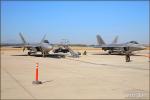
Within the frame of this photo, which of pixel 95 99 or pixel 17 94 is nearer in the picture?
pixel 95 99

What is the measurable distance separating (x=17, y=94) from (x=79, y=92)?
216cm

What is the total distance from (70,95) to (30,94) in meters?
1.37

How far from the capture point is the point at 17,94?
890cm

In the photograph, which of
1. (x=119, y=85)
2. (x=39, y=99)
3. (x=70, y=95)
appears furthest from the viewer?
(x=119, y=85)

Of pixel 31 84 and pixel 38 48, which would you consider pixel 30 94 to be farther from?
pixel 38 48

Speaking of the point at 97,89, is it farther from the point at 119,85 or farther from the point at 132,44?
the point at 132,44

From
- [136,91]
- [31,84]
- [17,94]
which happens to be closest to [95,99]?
[136,91]

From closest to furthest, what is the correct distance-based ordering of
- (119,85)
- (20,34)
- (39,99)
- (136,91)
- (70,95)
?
(39,99) → (70,95) → (136,91) → (119,85) → (20,34)

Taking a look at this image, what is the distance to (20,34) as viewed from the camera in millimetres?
46906

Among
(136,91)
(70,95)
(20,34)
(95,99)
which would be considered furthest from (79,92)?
(20,34)

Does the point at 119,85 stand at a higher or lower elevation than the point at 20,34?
lower

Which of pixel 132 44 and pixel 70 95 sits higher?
pixel 132 44

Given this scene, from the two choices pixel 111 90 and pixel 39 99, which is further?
pixel 111 90

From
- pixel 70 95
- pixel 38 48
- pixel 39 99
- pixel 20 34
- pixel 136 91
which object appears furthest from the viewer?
pixel 20 34
